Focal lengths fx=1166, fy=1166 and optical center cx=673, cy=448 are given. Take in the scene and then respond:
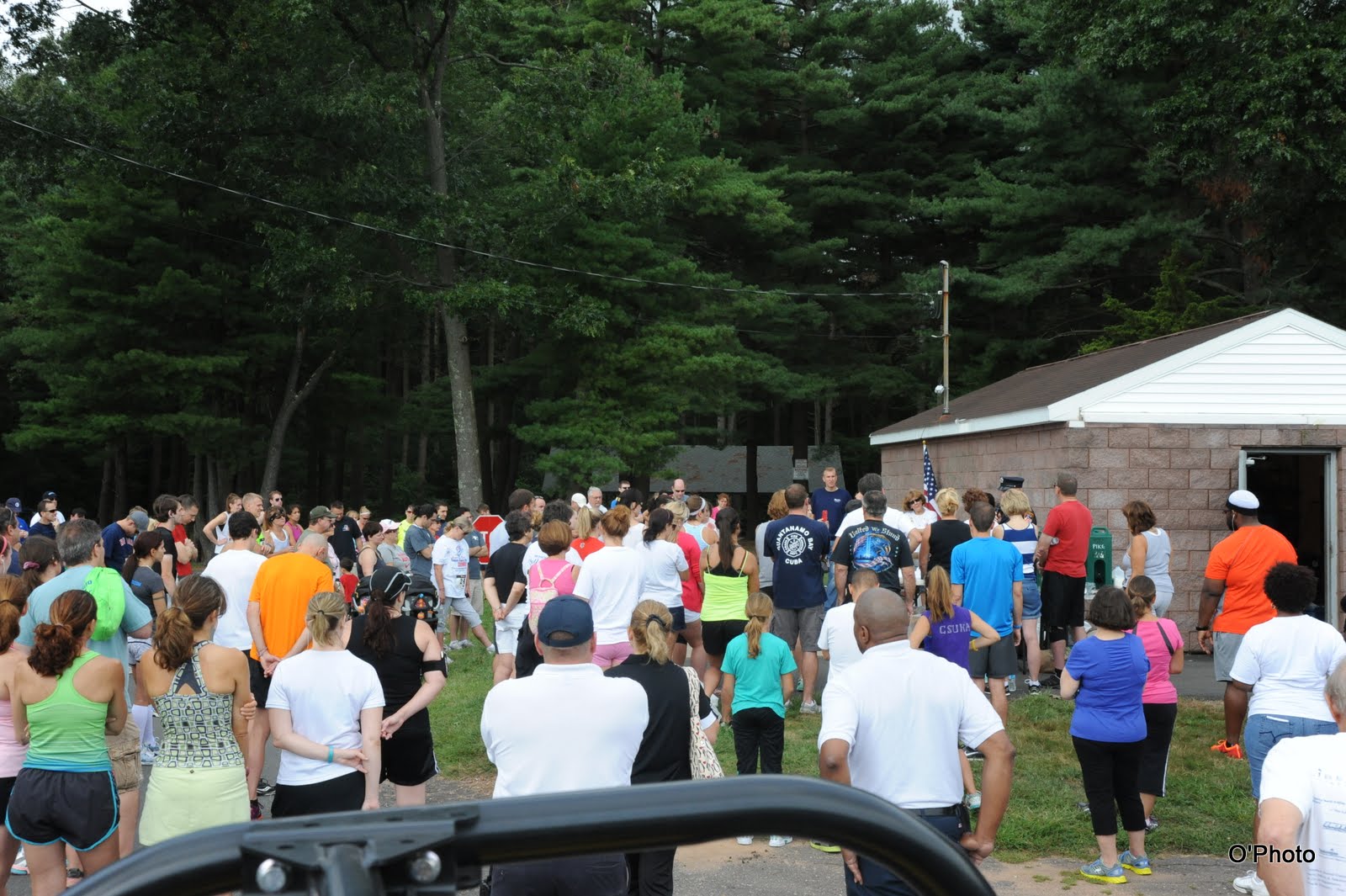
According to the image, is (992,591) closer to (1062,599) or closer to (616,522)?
(1062,599)

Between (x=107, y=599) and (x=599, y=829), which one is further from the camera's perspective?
(x=107, y=599)

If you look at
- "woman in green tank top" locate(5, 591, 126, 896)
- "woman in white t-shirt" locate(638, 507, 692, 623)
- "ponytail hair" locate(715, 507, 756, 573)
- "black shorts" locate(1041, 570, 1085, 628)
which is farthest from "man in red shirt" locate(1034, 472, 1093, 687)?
"woman in green tank top" locate(5, 591, 126, 896)

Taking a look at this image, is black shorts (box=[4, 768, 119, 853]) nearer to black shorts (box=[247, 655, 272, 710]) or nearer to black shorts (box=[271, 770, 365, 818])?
black shorts (box=[271, 770, 365, 818])

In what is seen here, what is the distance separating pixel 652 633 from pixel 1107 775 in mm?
2954

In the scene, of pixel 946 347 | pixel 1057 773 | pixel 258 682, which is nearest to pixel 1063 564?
pixel 1057 773

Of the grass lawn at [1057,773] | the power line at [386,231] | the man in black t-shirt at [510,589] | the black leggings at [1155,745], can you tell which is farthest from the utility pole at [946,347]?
the black leggings at [1155,745]

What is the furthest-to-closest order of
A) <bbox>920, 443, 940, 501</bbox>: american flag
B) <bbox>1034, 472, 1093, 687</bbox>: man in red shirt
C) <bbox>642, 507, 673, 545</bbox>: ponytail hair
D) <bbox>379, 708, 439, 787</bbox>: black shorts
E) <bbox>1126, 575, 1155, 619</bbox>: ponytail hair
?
<bbox>920, 443, 940, 501</bbox>: american flag → <bbox>1034, 472, 1093, 687</bbox>: man in red shirt → <bbox>642, 507, 673, 545</bbox>: ponytail hair → <bbox>1126, 575, 1155, 619</bbox>: ponytail hair → <bbox>379, 708, 439, 787</bbox>: black shorts

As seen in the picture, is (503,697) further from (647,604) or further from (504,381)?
(504,381)

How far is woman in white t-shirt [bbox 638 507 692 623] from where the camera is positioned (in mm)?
9867

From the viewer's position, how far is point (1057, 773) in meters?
8.88

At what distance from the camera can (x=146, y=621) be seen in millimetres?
6734

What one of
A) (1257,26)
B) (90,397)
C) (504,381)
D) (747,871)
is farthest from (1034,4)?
(747,871)

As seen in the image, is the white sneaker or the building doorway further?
the building doorway

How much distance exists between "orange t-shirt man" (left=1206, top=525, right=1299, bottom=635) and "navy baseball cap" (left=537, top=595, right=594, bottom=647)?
6072 mm
